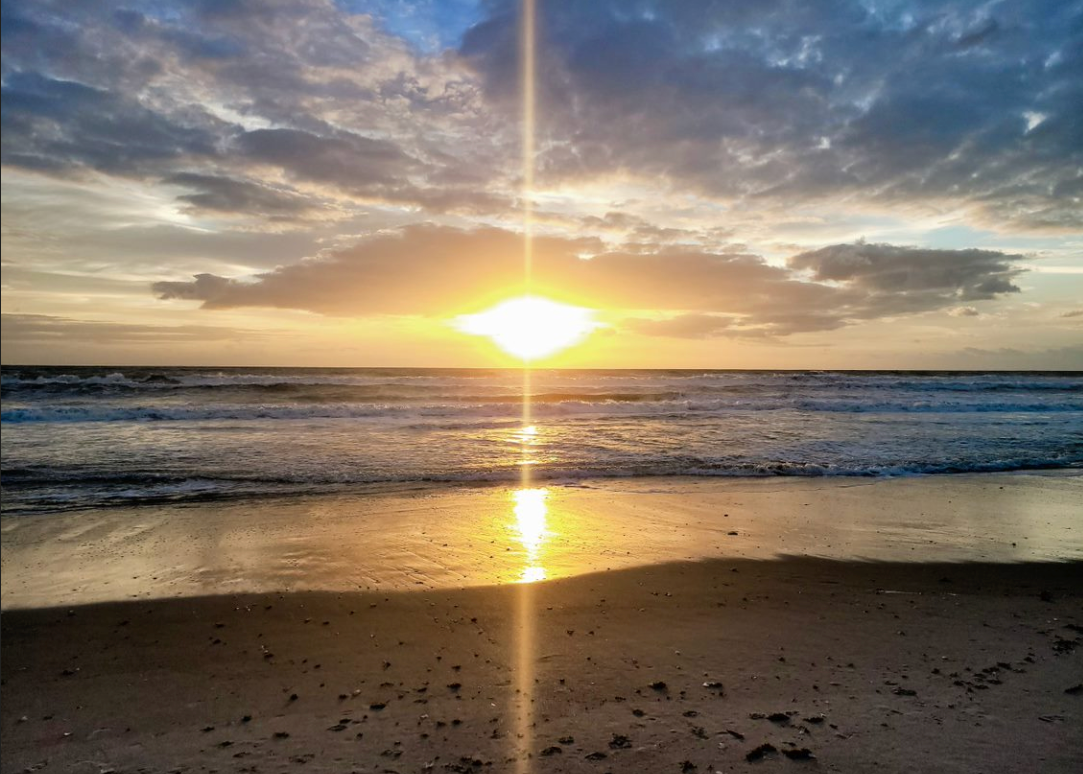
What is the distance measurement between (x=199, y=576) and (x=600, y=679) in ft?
Result: 14.9

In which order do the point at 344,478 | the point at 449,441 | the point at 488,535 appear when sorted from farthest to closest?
the point at 449,441 → the point at 344,478 → the point at 488,535

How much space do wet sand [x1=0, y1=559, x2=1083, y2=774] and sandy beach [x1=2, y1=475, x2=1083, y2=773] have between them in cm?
2

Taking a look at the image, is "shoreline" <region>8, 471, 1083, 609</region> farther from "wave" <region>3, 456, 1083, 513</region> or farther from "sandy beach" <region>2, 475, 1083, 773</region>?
"wave" <region>3, 456, 1083, 513</region>

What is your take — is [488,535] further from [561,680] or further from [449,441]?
[449,441]

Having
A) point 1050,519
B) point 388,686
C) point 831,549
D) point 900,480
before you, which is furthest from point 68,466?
point 1050,519

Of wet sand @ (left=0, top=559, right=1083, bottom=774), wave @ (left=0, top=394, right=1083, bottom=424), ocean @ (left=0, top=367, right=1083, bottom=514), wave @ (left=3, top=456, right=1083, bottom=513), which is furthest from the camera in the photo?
wave @ (left=0, top=394, right=1083, bottom=424)

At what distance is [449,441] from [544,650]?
13918mm

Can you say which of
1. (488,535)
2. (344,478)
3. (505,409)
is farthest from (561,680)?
(505,409)

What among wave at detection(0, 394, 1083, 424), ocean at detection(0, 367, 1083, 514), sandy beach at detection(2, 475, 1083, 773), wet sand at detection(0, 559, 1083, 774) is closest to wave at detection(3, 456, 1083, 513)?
ocean at detection(0, 367, 1083, 514)

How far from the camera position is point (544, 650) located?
16.0ft

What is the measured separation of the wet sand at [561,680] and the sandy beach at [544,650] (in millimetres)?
21

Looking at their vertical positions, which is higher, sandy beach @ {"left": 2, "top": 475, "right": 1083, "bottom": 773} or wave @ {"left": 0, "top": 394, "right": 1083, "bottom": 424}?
wave @ {"left": 0, "top": 394, "right": 1083, "bottom": 424}

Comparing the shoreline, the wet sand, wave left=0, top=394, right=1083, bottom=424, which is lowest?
the shoreline

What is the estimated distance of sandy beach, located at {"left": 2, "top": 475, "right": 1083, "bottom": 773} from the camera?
3604 millimetres
